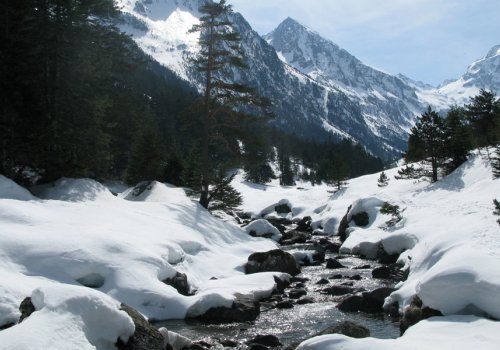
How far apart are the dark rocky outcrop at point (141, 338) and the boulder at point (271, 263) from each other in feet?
36.1

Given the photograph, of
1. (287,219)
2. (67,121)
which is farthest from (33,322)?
(287,219)

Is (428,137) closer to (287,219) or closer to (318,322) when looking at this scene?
(287,219)

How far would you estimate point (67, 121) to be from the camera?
2541 cm

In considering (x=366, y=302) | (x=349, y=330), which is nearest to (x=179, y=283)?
(x=366, y=302)

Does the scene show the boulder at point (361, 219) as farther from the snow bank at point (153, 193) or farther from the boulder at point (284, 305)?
the boulder at point (284, 305)

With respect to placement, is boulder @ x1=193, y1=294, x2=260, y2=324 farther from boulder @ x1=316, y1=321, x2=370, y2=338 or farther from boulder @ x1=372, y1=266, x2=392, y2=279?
boulder @ x1=372, y1=266, x2=392, y2=279

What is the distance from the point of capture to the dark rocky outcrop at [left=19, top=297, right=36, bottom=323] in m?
9.58

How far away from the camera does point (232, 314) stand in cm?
1535

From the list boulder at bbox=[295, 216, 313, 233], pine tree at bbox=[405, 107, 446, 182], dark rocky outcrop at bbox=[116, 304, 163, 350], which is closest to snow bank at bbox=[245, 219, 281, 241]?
boulder at bbox=[295, 216, 313, 233]

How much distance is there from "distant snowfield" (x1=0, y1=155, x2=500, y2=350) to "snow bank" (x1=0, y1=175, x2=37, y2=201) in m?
0.04

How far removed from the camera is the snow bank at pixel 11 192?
1922 cm

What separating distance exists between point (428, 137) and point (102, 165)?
29672mm

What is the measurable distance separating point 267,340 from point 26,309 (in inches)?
254

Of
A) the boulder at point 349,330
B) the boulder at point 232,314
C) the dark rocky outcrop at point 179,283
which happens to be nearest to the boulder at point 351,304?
the boulder at point 232,314
